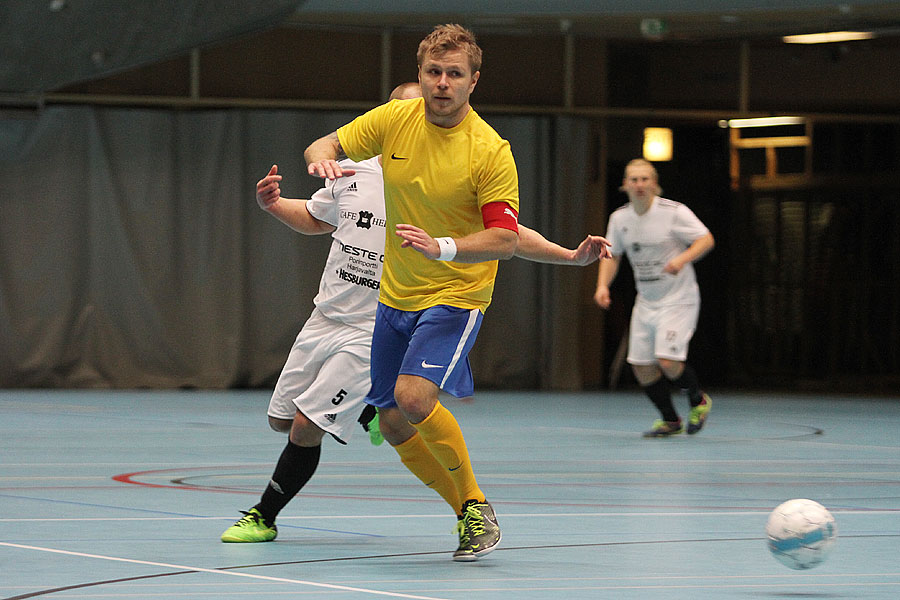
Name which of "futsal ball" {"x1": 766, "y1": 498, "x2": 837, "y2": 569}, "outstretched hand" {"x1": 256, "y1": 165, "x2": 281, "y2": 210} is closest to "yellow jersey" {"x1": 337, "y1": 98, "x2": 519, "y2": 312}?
"outstretched hand" {"x1": 256, "y1": 165, "x2": 281, "y2": 210}

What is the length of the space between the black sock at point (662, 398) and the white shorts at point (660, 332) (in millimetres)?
178

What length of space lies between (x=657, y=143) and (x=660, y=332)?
6.92 metres

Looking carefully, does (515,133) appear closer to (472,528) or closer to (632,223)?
(632,223)

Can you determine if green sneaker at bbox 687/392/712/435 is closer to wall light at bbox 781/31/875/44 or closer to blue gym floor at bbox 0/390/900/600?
blue gym floor at bbox 0/390/900/600

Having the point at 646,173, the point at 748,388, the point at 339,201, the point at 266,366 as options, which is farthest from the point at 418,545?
the point at 748,388

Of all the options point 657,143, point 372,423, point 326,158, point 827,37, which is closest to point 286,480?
point 372,423

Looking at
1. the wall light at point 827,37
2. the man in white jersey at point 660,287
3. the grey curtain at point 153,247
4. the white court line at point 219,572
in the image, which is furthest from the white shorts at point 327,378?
the wall light at point 827,37

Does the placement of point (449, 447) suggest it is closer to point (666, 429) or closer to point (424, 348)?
point (424, 348)

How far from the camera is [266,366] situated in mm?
16750

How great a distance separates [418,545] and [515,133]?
11815mm

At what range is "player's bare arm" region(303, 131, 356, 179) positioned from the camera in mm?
5121

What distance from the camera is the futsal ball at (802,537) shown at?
16.1 ft

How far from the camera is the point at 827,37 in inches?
683

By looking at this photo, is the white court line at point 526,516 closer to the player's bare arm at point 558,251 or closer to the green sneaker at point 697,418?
the player's bare arm at point 558,251
